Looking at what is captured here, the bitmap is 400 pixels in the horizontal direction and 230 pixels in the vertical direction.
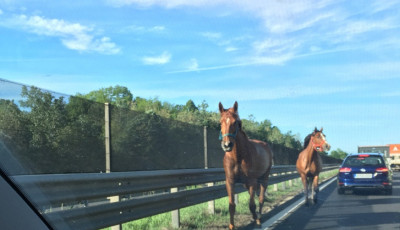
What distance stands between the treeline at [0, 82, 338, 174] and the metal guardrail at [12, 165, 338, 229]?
12.9 inches

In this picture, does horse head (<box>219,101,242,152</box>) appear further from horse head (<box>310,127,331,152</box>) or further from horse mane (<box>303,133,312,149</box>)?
horse mane (<box>303,133,312,149</box>)

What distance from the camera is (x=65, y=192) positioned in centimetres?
449

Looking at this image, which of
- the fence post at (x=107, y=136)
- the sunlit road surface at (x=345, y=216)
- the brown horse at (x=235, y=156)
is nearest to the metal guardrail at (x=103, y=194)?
the brown horse at (x=235, y=156)

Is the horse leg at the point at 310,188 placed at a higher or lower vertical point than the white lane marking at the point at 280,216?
higher

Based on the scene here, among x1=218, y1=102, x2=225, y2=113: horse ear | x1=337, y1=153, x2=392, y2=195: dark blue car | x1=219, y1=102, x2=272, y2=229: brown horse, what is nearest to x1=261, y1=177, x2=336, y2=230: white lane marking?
x1=219, y1=102, x2=272, y2=229: brown horse

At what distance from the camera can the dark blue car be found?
1556cm

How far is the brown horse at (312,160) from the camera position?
42.2 ft

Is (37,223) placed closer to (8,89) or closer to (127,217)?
(8,89)

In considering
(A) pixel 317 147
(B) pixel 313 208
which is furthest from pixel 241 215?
(A) pixel 317 147

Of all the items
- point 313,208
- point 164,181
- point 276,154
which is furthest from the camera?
point 276,154

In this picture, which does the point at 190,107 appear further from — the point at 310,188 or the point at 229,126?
the point at 229,126

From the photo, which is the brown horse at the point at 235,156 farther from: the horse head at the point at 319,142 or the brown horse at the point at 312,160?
the horse head at the point at 319,142

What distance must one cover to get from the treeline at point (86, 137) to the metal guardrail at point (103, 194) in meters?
0.33

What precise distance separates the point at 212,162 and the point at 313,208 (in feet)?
11.2
